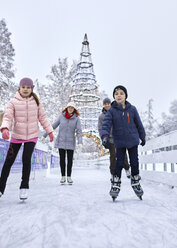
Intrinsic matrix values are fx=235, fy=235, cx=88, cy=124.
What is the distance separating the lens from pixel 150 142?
22.1 ft

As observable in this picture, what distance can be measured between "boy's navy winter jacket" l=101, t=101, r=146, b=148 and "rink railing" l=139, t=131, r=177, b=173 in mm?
1674

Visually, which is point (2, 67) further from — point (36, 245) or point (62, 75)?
point (36, 245)

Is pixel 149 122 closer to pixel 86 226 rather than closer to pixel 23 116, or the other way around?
pixel 23 116

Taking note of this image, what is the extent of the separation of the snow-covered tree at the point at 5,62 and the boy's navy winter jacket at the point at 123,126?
1961 centimetres

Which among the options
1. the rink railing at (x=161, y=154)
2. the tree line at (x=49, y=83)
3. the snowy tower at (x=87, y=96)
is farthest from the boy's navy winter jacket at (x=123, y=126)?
the snowy tower at (x=87, y=96)

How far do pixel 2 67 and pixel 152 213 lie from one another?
71.1ft

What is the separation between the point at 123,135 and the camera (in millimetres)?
3369

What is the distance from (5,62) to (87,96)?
1174cm

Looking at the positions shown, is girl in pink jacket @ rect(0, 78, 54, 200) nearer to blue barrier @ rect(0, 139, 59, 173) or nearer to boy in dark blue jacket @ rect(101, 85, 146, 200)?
boy in dark blue jacket @ rect(101, 85, 146, 200)

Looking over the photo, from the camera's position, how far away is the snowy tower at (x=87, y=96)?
2950 cm

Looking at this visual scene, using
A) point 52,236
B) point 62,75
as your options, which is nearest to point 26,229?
point 52,236

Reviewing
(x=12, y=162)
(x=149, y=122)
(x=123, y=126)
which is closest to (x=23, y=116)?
(x=12, y=162)

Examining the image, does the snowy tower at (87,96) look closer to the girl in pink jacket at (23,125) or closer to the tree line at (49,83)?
the tree line at (49,83)

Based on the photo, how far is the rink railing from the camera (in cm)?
486
